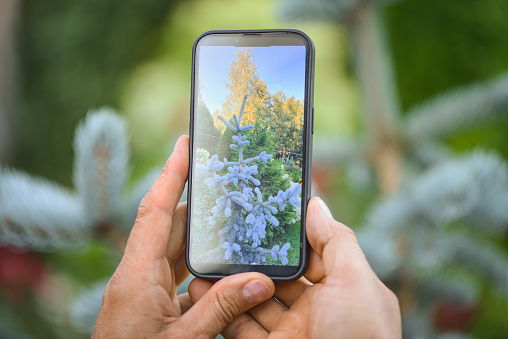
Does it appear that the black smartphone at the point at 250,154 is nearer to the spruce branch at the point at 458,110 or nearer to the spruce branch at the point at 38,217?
the spruce branch at the point at 38,217

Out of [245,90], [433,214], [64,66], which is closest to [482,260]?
[433,214]

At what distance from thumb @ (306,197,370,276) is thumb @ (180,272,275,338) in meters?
0.05

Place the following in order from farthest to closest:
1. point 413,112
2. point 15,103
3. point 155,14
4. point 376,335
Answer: point 155,14
point 15,103
point 413,112
point 376,335

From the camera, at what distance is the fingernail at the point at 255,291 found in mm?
372

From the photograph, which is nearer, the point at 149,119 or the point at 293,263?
the point at 293,263

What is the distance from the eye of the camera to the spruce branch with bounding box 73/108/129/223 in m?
0.44

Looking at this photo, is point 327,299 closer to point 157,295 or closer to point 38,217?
point 157,295

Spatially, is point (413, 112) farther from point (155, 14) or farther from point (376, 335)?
point (155, 14)

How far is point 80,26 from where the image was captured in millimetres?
1105

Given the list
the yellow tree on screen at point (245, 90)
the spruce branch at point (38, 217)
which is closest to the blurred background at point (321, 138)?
the spruce branch at point (38, 217)

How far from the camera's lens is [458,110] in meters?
0.61

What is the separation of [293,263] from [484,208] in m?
0.27

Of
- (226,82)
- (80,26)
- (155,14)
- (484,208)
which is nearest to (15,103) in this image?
(80,26)

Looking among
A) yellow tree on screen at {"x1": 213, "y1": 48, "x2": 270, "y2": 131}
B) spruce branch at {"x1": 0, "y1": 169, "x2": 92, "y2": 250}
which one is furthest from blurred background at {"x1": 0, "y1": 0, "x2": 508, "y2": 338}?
yellow tree on screen at {"x1": 213, "y1": 48, "x2": 270, "y2": 131}
